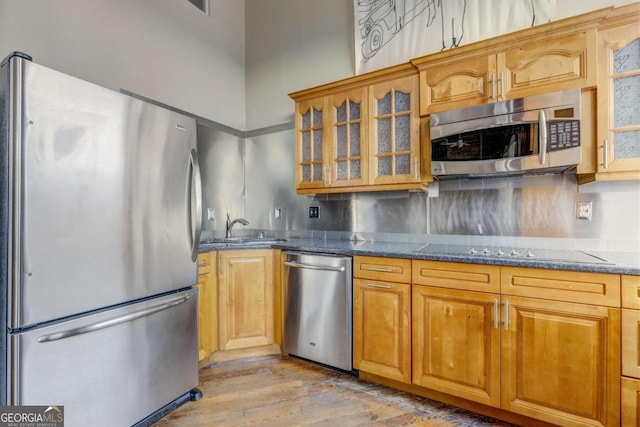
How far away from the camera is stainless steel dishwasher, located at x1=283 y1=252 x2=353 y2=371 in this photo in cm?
220

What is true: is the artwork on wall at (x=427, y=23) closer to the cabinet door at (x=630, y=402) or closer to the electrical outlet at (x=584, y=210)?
the electrical outlet at (x=584, y=210)

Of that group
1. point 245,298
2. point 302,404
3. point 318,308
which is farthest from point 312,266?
point 302,404

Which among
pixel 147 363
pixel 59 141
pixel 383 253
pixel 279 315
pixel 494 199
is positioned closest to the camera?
pixel 59 141

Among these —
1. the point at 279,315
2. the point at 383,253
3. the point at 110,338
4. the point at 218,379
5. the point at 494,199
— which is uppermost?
the point at 494,199

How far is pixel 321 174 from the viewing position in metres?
2.67

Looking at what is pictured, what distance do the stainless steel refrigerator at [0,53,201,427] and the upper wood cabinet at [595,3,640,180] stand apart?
227 centimetres

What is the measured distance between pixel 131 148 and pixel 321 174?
1.44 metres

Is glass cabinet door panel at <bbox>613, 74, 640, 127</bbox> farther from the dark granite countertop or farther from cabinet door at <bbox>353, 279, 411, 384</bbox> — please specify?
cabinet door at <bbox>353, 279, 411, 384</bbox>

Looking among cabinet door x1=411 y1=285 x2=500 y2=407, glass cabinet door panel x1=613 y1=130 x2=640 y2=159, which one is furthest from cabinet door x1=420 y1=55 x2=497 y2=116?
cabinet door x1=411 y1=285 x2=500 y2=407

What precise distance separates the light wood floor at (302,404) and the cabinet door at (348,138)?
144cm

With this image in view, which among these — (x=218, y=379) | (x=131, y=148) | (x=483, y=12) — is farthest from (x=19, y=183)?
(x=483, y=12)

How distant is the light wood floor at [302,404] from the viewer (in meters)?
1.77

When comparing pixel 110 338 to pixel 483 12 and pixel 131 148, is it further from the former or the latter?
pixel 483 12

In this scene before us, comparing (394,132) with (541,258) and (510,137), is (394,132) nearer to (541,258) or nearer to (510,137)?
(510,137)
